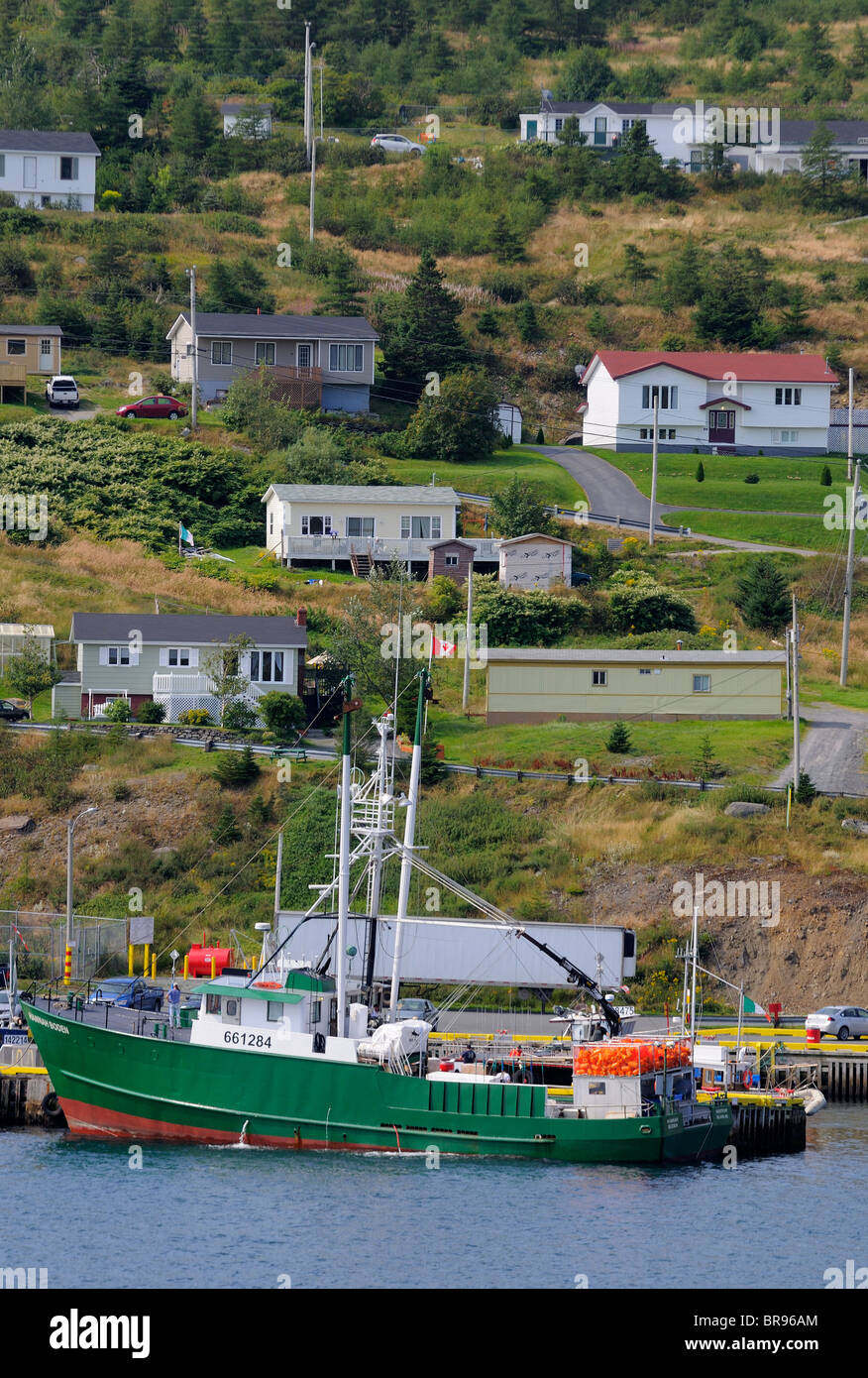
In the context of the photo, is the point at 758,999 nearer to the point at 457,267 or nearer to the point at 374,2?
the point at 457,267

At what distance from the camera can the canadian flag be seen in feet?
281

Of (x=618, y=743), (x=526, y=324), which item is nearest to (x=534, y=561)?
(x=618, y=743)

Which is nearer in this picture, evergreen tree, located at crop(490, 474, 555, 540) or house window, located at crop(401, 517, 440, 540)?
evergreen tree, located at crop(490, 474, 555, 540)

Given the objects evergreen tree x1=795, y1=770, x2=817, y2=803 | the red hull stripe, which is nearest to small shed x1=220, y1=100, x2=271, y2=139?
evergreen tree x1=795, y1=770, x2=817, y2=803

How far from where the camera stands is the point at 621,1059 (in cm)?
4831

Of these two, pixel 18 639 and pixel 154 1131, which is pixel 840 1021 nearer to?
pixel 154 1131

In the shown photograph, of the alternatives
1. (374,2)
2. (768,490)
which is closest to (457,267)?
(768,490)

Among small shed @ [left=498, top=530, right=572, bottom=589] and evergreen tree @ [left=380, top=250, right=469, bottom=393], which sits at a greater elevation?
evergreen tree @ [left=380, top=250, right=469, bottom=393]

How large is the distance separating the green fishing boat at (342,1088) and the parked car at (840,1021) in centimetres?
966

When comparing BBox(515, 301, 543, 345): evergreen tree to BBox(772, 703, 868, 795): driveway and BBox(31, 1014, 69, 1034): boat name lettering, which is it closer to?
BBox(772, 703, 868, 795): driveway

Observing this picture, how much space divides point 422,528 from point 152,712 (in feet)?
73.9

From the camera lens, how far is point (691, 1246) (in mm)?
40250

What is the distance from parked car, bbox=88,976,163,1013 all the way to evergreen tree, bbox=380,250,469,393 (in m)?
66.7

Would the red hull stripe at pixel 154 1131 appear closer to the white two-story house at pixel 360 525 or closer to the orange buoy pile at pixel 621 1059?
the orange buoy pile at pixel 621 1059
